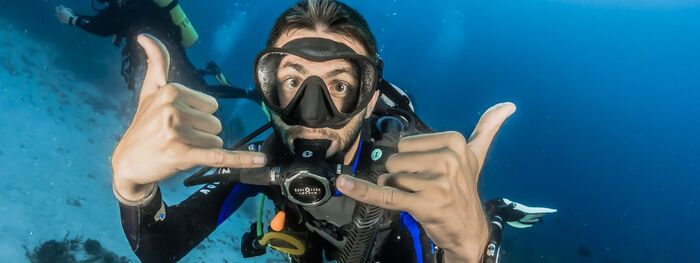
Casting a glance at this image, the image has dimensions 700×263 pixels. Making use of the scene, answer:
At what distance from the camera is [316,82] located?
8.68ft

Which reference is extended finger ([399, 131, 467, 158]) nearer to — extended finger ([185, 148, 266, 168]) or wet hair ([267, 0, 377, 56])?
extended finger ([185, 148, 266, 168])

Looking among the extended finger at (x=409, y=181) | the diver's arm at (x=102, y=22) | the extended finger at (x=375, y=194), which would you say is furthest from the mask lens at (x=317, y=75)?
the diver's arm at (x=102, y=22)

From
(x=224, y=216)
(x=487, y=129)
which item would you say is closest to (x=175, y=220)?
(x=224, y=216)

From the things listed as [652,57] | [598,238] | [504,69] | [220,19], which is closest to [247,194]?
[598,238]

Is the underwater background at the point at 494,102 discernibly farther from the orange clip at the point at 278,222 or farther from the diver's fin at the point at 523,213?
the diver's fin at the point at 523,213

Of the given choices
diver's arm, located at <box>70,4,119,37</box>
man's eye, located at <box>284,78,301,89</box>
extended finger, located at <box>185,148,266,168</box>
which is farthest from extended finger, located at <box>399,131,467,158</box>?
diver's arm, located at <box>70,4,119,37</box>

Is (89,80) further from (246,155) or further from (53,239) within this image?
(246,155)

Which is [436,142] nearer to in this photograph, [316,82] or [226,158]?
[226,158]

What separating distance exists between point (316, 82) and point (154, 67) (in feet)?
3.24

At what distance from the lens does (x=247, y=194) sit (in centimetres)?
406

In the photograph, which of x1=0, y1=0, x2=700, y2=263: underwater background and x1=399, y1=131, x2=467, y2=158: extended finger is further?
x1=0, y1=0, x2=700, y2=263: underwater background

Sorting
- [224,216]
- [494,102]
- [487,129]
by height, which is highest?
[494,102]

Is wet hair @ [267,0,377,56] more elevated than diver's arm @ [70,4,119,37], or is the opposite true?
wet hair @ [267,0,377,56]

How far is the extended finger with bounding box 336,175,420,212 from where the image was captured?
148 cm
